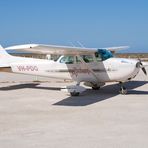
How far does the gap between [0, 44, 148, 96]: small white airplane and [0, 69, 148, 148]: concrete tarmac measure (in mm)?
1052

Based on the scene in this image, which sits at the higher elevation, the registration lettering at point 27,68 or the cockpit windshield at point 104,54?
the cockpit windshield at point 104,54

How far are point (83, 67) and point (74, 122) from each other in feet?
19.0

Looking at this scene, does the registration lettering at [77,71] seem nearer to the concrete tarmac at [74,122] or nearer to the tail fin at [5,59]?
the concrete tarmac at [74,122]

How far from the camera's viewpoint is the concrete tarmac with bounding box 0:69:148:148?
566 cm

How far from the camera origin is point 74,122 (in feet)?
23.9

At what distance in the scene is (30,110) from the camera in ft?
29.5

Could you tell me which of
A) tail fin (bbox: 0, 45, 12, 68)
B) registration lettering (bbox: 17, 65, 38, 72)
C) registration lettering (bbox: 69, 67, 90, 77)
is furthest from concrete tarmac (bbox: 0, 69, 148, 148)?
tail fin (bbox: 0, 45, 12, 68)

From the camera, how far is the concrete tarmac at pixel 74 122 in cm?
566

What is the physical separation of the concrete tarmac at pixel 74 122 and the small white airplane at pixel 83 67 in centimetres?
105

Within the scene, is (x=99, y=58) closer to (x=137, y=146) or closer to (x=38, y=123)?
(x=38, y=123)

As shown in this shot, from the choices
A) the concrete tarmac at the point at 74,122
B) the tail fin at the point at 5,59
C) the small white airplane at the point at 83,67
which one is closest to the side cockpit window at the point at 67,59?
the small white airplane at the point at 83,67

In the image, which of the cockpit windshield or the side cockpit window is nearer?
the cockpit windshield

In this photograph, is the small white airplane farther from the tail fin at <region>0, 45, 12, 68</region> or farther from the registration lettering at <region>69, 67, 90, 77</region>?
the tail fin at <region>0, 45, 12, 68</region>

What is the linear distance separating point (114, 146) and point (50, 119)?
2.63 metres
